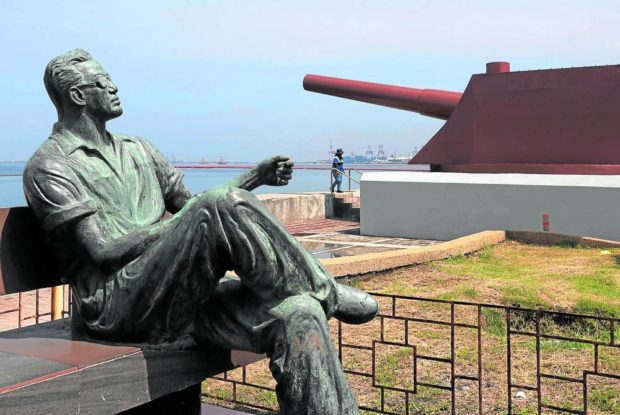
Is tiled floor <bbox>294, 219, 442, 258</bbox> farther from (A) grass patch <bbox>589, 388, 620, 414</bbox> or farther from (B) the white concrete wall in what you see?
(A) grass patch <bbox>589, 388, 620, 414</bbox>

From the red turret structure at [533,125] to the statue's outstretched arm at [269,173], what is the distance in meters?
9.15

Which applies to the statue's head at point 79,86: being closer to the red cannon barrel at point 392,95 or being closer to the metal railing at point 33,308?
the metal railing at point 33,308

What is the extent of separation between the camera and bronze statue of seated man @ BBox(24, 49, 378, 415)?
7.48ft

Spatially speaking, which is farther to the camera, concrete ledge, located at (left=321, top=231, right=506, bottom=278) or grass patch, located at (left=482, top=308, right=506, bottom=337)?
concrete ledge, located at (left=321, top=231, right=506, bottom=278)

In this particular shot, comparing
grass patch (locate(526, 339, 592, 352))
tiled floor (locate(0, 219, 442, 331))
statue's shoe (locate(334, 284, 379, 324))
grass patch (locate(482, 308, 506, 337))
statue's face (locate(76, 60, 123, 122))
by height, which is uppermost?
statue's face (locate(76, 60, 123, 122))

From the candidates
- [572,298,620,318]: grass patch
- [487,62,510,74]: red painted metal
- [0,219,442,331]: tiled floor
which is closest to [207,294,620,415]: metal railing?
[572,298,620,318]: grass patch

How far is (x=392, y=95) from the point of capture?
13812 millimetres

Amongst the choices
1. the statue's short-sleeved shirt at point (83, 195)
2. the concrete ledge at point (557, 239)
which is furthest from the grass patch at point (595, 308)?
the statue's short-sleeved shirt at point (83, 195)

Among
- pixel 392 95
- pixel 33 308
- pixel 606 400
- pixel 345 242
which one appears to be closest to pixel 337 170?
pixel 392 95

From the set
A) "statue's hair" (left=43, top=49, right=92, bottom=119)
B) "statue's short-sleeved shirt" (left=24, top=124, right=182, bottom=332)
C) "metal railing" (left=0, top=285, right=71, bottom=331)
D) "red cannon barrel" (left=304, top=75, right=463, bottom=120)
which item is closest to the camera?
"statue's short-sleeved shirt" (left=24, top=124, right=182, bottom=332)

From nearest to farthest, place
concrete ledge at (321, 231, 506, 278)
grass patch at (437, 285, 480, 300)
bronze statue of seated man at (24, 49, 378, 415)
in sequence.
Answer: bronze statue of seated man at (24, 49, 378, 415) < grass patch at (437, 285, 480, 300) < concrete ledge at (321, 231, 506, 278)

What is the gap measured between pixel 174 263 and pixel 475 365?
308cm

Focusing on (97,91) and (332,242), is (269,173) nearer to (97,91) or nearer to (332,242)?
(97,91)

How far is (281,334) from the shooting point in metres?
2.30
